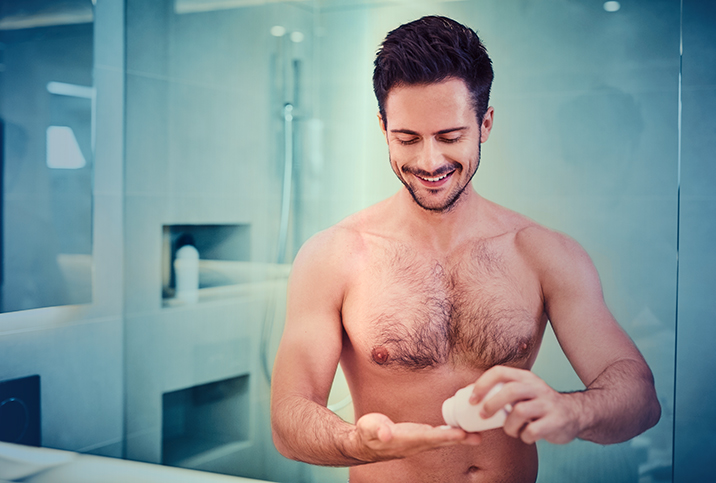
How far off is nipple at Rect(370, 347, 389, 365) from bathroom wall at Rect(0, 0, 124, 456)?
852 mm

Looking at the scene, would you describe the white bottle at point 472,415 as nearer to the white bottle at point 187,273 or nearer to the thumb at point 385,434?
the thumb at point 385,434

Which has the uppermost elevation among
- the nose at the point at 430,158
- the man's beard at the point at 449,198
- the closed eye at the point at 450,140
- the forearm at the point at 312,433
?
the closed eye at the point at 450,140

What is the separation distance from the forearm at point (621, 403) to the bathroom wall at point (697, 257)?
7cm

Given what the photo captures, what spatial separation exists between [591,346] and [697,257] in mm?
302

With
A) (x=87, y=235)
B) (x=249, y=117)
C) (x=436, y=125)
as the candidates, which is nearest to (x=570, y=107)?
(x=436, y=125)

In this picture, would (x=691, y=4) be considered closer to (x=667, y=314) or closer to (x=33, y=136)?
(x=667, y=314)

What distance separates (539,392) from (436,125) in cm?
60

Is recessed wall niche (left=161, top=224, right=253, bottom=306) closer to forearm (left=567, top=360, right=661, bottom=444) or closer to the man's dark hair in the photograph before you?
the man's dark hair

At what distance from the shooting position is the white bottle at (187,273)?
1.77 m

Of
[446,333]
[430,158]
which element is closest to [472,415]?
[446,333]

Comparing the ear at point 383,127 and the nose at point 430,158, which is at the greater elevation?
the ear at point 383,127

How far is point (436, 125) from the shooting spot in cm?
129

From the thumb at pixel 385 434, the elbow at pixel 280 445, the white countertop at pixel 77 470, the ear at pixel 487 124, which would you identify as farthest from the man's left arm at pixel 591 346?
the white countertop at pixel 77 470

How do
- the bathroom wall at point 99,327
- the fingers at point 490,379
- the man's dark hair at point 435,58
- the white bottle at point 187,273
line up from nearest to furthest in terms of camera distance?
1. the fingers at point 490,379
2. the man's dark hair at point 435,58
3. the bathroom wall at point 99,327
4. the white bottle at point 187,273
